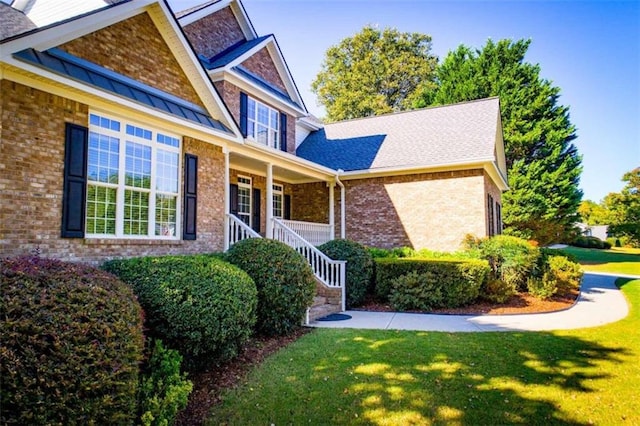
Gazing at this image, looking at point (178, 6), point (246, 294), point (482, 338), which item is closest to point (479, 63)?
point (178, 6)

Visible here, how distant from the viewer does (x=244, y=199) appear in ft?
45.6

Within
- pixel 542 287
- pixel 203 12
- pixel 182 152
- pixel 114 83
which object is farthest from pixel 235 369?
pixel 203 12

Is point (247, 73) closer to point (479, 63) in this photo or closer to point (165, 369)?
point (165, 369)

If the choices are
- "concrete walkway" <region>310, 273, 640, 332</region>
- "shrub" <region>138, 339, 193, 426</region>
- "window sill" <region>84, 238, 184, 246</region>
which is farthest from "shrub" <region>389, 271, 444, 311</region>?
"shrub" <region>138, 339, 193, 426</region>

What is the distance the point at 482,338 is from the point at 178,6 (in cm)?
1426

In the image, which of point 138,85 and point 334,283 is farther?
point 334,283

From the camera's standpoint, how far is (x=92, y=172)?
668 cm

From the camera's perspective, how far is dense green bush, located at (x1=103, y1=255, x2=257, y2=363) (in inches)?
206

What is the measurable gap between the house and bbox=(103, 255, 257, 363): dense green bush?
1.63 meters

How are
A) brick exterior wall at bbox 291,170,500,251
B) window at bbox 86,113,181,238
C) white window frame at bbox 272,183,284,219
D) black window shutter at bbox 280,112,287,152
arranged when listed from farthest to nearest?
white window frame at bbox 272,183,284,219
black window shutter at bbox 280,112,287,152
brick exterior wall at bbox 291,170,500,251
window at bbox 86,113,181,238

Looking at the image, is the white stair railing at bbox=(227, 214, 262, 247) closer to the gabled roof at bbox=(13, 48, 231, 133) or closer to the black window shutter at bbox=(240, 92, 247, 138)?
the gabled roof at bbox=(13, 48, 231, 133)

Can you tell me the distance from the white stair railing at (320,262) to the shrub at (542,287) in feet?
19.2

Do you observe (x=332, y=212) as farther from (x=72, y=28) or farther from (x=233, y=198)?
(x=72, y=28)

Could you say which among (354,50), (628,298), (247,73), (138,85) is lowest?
(628,298)
